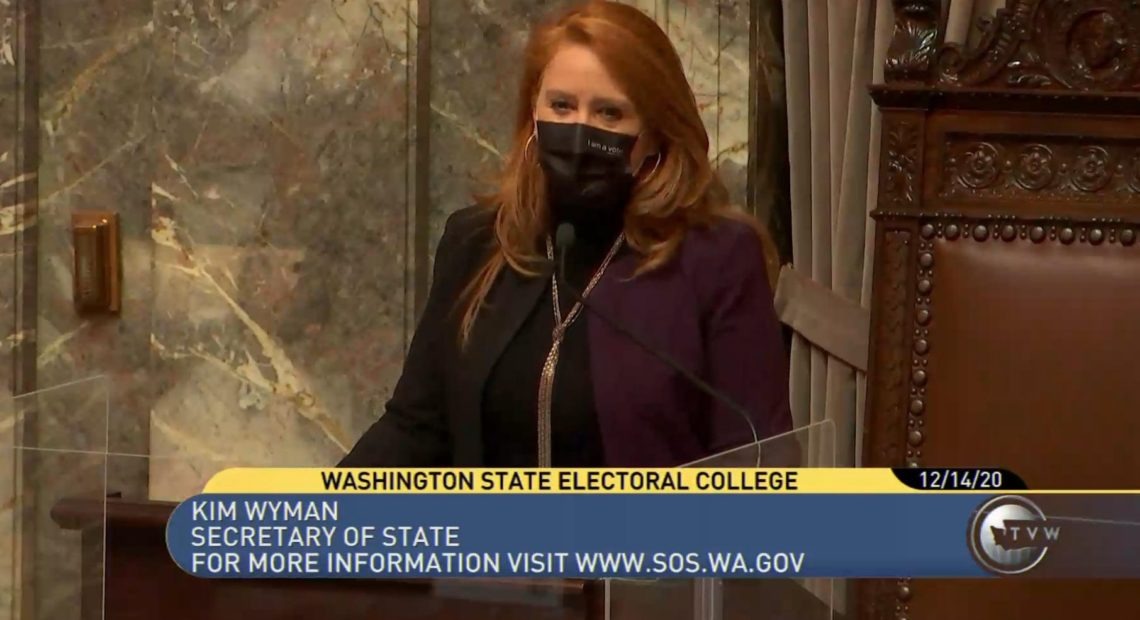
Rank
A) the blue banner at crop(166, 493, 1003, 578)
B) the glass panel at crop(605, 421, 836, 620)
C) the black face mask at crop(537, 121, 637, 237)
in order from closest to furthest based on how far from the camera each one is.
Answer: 1. the glass panel at crop(605, 421, 836, 620)
2. the blue banner at crop(166, 493, 1003, 578)
3. the black face mask at crop(537, 121, 637, 237)

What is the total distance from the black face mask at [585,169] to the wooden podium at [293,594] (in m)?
0.49

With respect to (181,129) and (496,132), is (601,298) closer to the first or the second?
(496,132)

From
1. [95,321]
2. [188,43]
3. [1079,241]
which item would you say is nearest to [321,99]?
[188,43]

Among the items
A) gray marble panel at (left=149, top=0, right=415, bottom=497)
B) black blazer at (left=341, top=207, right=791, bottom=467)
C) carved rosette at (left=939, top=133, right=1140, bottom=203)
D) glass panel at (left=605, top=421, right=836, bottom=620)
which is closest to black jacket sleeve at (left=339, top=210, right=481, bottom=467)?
black blazer at (left=341, top=207, right=791, bottom=467)

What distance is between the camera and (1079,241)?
1.74 meters

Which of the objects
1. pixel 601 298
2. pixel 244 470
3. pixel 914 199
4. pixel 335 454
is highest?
pixel 914 199

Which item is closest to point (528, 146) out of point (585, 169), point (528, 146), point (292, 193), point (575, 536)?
point (528, 146)

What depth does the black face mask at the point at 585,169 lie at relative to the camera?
1.67 metres

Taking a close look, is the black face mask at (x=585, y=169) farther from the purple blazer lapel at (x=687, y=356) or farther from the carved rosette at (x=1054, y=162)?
the carved rosette at (x=1054, y=162)

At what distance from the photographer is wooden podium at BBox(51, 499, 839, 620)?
1356mm

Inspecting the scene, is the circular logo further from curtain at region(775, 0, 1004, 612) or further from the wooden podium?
curtain at region(775, 0, 1004, 612)

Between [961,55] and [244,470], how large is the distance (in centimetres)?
99

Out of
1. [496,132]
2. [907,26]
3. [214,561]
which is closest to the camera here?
[214,561]

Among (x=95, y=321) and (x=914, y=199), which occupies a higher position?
(x=914, y=199)
